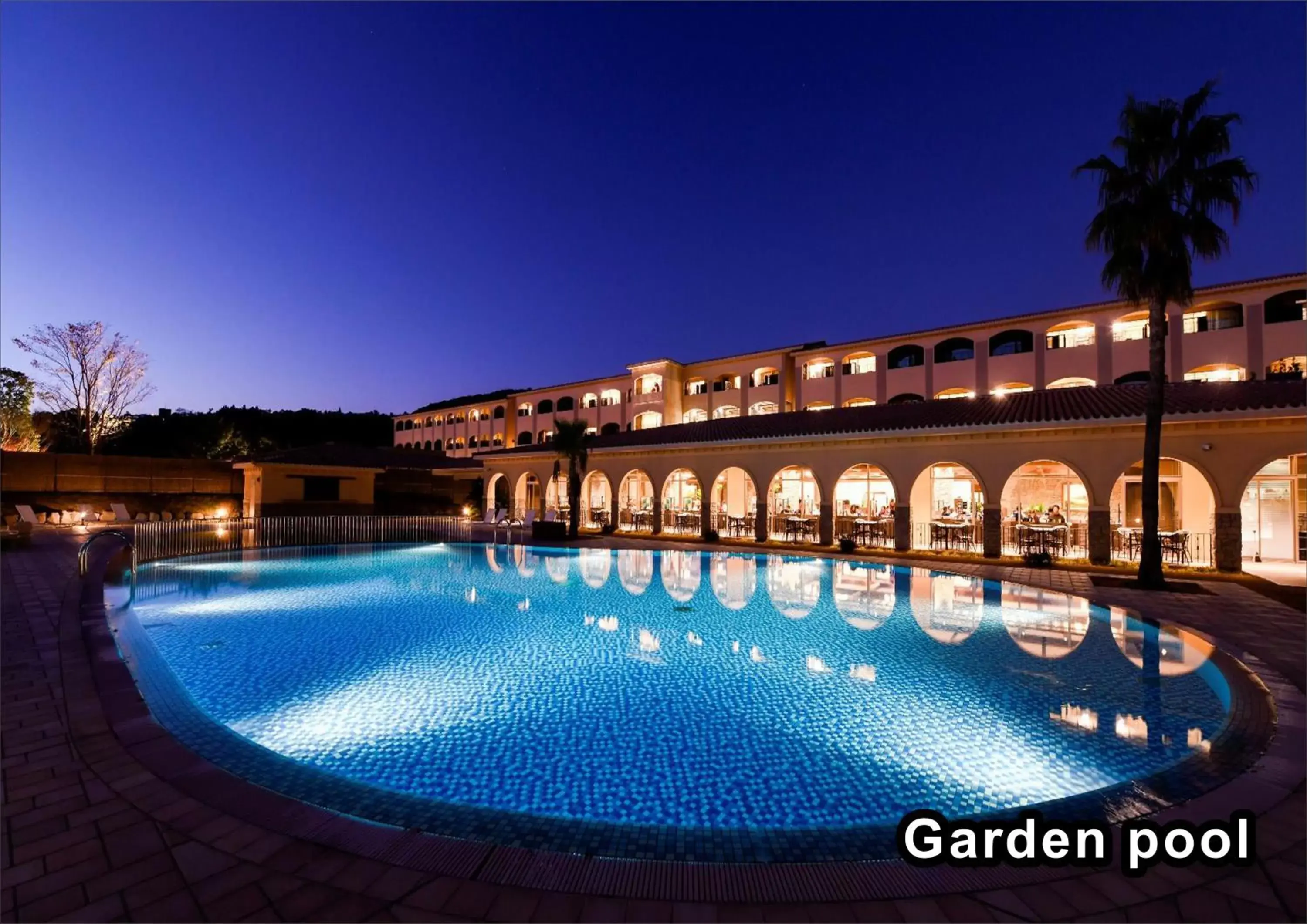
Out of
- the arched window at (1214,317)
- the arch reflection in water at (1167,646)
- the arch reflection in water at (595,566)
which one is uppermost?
the arched window at (1214,317)

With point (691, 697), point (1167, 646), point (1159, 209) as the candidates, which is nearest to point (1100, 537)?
point (1159, 209)

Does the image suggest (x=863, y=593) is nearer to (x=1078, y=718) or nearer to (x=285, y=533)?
(x=1078, y=718)

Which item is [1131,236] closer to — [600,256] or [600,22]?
[600,22]

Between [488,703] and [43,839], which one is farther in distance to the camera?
[488,703]

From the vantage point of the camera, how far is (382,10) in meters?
12.1

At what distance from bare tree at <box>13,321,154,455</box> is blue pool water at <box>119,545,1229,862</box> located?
98.6 ft

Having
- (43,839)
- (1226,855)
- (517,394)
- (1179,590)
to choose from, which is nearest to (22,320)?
(517,394)

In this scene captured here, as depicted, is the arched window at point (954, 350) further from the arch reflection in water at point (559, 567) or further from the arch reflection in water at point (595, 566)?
the arch reflection in water at point (559, 567)

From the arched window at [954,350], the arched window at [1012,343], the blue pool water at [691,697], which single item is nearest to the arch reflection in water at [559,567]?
the blue pool water at [691,697]

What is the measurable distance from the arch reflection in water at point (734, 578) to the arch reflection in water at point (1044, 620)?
184 inches

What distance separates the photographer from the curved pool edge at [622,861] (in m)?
2.62

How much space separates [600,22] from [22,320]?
35230 mm

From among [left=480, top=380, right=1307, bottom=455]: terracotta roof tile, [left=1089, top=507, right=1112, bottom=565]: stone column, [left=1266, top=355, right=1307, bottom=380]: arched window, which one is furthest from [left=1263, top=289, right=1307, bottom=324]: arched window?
[left=1089, top=507, right=1112, bottom=565]: stone column

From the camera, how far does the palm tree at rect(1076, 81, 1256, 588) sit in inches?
459
